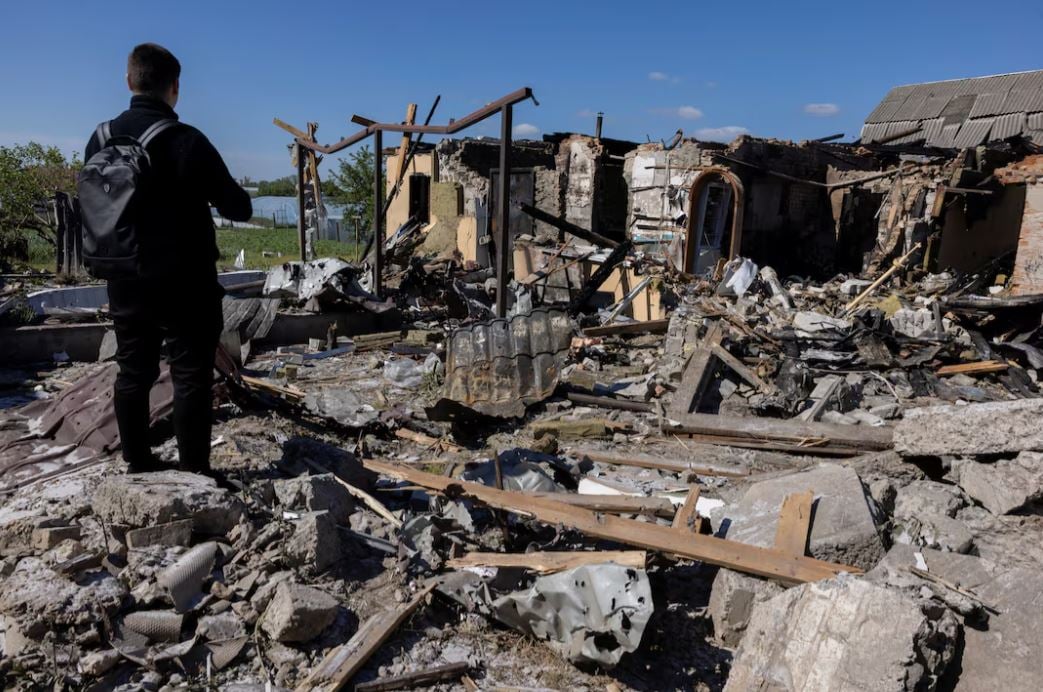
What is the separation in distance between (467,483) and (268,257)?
67.6 ft

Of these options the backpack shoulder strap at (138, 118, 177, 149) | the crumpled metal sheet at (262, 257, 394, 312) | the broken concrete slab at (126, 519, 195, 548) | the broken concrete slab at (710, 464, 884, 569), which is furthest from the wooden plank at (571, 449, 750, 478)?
the crumpled metal sheet at (262, 257, 394, 312)

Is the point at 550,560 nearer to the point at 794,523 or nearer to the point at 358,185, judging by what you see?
the point at 794,523

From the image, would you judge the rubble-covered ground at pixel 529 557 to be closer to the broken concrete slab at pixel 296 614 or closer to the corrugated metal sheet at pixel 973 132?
the broken concrete slab at pixel 296 614

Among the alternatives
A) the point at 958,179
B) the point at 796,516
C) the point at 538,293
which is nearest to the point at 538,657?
the point at 796,516

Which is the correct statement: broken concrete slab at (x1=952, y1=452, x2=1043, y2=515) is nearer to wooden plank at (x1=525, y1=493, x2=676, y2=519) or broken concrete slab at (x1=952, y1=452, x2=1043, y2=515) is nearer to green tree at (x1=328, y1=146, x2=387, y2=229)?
wooden plank at (x1=525, y1=493, x2=676, y2=519)

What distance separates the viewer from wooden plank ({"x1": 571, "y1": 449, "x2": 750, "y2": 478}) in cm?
464

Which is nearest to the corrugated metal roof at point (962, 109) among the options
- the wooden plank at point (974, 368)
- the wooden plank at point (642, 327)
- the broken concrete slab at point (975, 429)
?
the wooden plank at point (974, 368)

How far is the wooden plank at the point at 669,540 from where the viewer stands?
2834 mm

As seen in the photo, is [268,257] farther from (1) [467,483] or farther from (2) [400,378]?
(1) [467,483]

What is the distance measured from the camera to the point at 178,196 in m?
3.00

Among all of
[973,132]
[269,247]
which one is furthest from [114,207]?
[269,247]

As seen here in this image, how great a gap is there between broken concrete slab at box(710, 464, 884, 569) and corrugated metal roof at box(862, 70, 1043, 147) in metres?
20.1

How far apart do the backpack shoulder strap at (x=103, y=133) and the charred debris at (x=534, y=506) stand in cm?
149

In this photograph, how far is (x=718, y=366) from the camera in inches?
290
